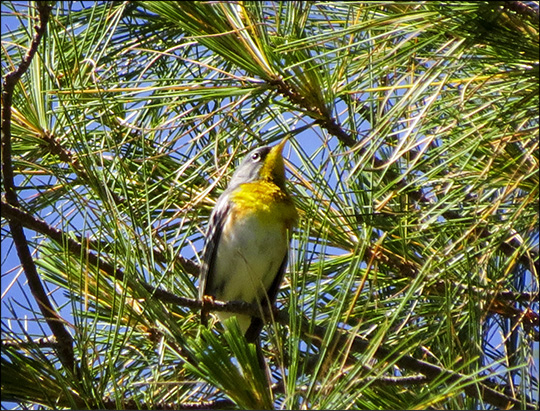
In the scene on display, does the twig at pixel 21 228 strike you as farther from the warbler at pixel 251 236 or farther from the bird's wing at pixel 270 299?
the bird's wing at pixel 270 299

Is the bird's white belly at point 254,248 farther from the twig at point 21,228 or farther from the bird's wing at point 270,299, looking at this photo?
the twig at point 21,228

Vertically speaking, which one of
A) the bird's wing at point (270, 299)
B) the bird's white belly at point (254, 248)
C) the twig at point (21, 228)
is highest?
the twig at point (21, 228)

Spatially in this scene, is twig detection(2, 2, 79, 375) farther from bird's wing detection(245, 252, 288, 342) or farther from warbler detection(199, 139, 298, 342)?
bird's wing detection(245, 252, 288, 342)

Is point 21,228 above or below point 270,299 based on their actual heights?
above

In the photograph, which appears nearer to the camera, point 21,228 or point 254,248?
point 21,228

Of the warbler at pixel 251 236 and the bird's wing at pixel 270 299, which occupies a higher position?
the warbler at pixel 251 236

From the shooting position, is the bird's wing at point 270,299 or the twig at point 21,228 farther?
the bird's wing at point 270,299

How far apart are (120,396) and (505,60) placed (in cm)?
99

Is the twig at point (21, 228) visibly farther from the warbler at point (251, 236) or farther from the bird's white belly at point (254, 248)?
the bird's white belly at point (254, 248)

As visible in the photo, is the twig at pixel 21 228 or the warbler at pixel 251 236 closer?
the twig at pixel 21 228

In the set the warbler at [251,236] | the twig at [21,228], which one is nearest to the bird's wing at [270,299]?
the warbler at [251,236]

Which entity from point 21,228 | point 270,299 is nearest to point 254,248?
point 270,299

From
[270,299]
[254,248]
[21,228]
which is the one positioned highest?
[21,228]

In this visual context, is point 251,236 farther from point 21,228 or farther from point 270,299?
point 21,228
